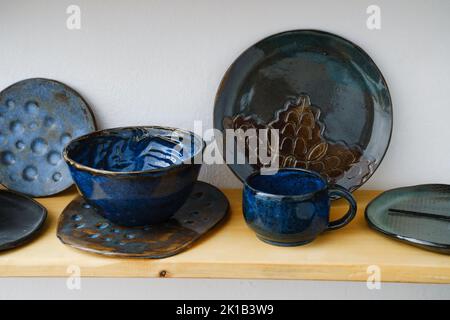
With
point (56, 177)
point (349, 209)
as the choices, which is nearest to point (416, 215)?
point (349, 209)

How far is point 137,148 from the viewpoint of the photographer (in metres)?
0.70

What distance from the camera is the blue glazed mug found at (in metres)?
0.56

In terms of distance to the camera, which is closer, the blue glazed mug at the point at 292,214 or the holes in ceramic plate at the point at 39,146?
the blue glazed mug at the point at 292,214

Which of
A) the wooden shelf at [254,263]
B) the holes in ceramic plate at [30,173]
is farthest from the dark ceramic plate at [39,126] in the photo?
the wooden shelf at [254,263]

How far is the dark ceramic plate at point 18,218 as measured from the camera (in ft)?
1.94

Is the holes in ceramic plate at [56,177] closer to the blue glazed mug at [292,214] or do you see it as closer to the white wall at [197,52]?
the white wall at [197,52]

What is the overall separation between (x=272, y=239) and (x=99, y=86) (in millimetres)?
349

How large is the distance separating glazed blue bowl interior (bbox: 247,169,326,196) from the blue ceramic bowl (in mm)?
83

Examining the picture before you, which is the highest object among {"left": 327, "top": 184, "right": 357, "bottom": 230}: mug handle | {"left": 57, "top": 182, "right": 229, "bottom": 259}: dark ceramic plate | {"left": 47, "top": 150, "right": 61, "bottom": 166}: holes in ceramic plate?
{"left": 47, "top": 150, "right": 61, "bottom": 166}: holes in ceramic plate

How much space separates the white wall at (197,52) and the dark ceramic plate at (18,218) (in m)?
0.16

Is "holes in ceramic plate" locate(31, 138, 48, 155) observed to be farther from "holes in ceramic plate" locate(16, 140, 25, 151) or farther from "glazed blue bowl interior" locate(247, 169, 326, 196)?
"glazed blue bowl interior" locate(247, 169, 326, 196)

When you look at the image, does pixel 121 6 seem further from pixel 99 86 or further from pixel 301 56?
pixel 301 56

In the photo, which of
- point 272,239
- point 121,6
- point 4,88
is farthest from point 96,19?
point 272,239

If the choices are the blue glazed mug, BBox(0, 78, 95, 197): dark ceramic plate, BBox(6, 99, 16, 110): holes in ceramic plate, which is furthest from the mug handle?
BBox(6, 99, 16, 110): holes in ceramic plate
